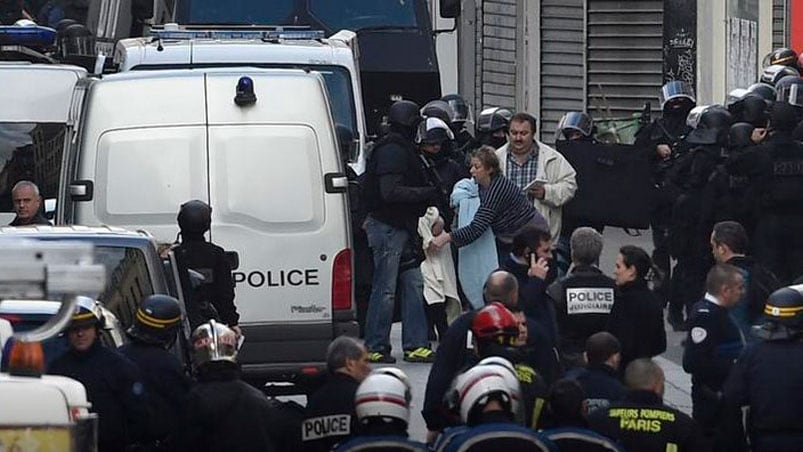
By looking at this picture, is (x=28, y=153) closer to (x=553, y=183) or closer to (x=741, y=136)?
(x=553, y=183)

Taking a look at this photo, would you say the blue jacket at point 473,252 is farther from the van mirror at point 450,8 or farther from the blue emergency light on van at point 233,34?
the van mirror at point 450,8

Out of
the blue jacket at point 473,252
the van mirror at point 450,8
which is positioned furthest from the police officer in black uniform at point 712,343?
the van mirror at point 450,8

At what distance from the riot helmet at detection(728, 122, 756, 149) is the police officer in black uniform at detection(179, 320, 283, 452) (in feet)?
25.0

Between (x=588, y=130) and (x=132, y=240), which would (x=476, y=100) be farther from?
(x=132, y=240)

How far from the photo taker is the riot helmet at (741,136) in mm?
16219

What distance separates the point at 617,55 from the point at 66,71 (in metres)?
14.0

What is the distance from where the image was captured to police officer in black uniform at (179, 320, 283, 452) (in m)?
9.04

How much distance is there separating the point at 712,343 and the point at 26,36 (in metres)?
8.53

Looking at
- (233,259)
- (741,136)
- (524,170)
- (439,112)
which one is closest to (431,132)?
(524,170)

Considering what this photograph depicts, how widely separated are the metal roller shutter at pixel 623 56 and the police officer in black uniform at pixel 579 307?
17.0m

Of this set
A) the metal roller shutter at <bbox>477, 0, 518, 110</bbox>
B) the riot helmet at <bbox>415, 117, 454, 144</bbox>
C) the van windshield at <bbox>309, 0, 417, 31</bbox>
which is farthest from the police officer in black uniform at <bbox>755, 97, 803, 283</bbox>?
the metal roller shutter at <bbox>477, 0, 518, 110</bbox>

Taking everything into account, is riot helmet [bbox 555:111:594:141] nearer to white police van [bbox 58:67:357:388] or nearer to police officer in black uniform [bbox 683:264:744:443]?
white police van [bbox 58:67:357:388]

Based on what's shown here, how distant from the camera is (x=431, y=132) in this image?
1588 cm

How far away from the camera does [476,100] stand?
29781mm
